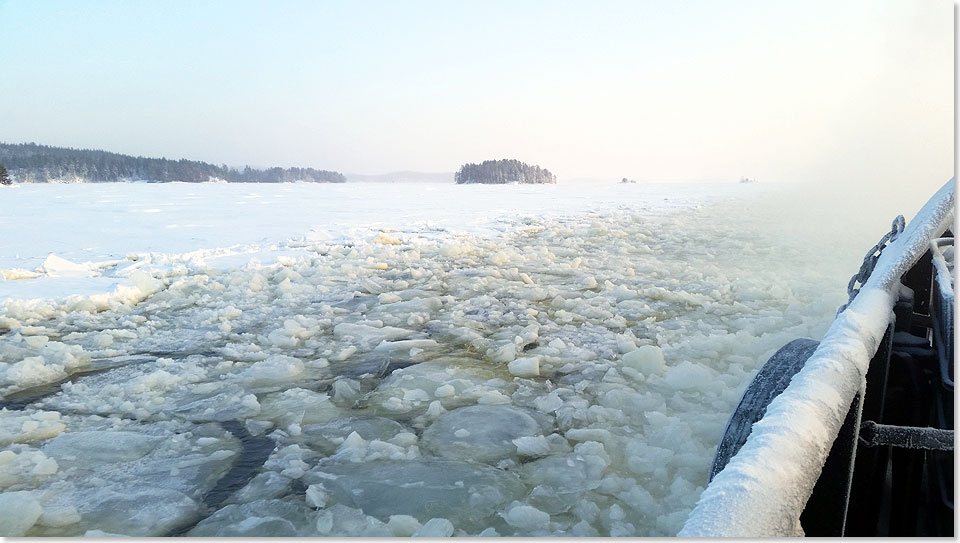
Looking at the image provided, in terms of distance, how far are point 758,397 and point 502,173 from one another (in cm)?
247

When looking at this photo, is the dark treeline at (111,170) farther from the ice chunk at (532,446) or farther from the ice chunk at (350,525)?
the ice chunk at (350,525)

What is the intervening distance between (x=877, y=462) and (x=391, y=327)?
201cm

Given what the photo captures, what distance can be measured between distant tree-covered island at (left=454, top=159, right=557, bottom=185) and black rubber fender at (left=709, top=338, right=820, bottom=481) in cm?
200

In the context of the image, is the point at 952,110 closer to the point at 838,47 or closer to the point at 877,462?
the point at 838,47

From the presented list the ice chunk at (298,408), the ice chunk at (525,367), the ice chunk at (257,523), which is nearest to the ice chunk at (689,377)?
the ice chunk at (525,367)

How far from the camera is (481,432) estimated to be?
5.32 ft

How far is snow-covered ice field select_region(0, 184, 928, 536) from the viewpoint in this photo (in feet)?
4.18

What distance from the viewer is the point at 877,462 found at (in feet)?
4.27

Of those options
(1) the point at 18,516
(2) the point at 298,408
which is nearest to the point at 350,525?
(2) the point at 298,408

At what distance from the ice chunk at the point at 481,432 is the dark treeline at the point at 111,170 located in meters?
2.26

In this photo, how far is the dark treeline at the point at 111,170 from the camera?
375 centimetres

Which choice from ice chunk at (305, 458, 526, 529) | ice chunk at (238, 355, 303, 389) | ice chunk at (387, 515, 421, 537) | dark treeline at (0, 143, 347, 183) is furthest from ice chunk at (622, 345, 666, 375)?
dark treeline at (0, 143, 347, 183)

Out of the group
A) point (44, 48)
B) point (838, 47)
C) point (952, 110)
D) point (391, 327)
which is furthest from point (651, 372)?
point (44, 48)

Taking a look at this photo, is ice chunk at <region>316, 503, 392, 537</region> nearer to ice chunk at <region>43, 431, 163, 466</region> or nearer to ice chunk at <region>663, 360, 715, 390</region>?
ice chunk at <region>43, 431, 163, 466</region>
